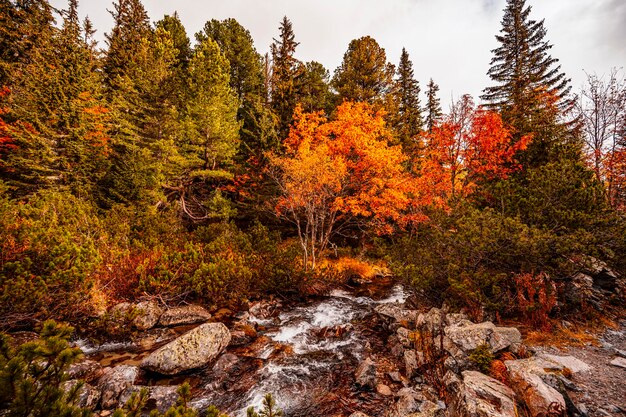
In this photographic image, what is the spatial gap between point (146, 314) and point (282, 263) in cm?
564

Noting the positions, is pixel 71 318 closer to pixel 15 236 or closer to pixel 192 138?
pixel 15 236

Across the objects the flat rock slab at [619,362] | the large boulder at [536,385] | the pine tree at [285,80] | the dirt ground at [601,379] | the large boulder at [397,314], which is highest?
the pine tree at [285,80]

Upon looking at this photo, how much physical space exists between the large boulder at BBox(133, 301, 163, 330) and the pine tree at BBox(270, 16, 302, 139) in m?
14.8

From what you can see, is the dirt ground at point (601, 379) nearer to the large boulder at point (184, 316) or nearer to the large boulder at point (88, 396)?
the large boulder at point (88, 396)

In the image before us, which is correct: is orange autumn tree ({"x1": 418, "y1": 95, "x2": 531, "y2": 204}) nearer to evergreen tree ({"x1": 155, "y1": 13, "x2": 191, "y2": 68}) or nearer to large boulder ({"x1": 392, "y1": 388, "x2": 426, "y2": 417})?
large boulder ({"x1": 392, "y1": 388, "x2": 426, "y2": 417})

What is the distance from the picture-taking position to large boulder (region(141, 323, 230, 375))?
6.09 m

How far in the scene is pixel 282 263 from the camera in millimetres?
12195

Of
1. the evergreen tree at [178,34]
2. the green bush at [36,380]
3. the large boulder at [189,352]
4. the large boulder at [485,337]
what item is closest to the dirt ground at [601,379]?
the large boulder at [485,337]

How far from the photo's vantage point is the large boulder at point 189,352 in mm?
6094

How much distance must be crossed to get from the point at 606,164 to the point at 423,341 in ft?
55.9

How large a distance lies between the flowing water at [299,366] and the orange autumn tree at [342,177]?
163 inches

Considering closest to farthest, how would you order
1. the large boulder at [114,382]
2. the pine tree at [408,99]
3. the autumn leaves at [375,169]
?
the large boulder at [114,382]
the autumn leaves at [375,169]
the pine tree at [408,99]

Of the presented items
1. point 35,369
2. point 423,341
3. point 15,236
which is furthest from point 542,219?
point 15,236

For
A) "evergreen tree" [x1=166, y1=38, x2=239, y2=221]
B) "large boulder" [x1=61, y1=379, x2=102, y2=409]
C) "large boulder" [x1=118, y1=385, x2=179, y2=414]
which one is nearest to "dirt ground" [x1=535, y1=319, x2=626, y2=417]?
"large boulder" [x1=118, y1=385, x2=179, y2=414]
